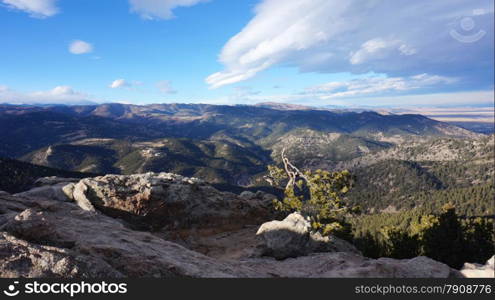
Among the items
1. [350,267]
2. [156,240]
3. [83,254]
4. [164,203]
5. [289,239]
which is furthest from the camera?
[164,203]

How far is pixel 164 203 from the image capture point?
48.0 meters

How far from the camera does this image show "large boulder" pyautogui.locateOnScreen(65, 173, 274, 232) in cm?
4547

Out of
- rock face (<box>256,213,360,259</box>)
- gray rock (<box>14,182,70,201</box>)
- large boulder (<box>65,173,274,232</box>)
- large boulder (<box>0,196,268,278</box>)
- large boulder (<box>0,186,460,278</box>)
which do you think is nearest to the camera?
large boulder (<box>0,196,268,278</box>)

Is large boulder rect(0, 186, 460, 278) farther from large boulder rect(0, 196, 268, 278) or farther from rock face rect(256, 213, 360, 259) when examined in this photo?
rock face rect(256, 213, 360, 259)

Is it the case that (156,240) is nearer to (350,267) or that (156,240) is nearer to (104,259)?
(104,259)

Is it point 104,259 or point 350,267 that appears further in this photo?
point 350,267

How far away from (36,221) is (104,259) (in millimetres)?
7051

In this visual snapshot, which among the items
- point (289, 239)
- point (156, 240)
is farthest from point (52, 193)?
point (289, 239)

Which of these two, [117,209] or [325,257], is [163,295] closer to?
[325,257]

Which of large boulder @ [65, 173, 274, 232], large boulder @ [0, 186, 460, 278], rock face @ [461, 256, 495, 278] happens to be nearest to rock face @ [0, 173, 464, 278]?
large boulder @ [0, 186, 460, 278]

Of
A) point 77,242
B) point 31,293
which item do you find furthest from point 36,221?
point 31,293

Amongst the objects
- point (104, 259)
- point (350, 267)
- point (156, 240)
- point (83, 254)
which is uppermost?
point (83, 254)

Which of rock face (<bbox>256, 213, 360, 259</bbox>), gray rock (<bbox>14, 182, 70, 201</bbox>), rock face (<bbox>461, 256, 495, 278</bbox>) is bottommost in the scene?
rock face (<bbox>256, 213, 360, 259</bbox>)

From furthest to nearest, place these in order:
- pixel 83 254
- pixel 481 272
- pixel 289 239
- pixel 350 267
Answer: pixel 289 239
pixel 350 267
pixel 481 272
pixel 83 254
